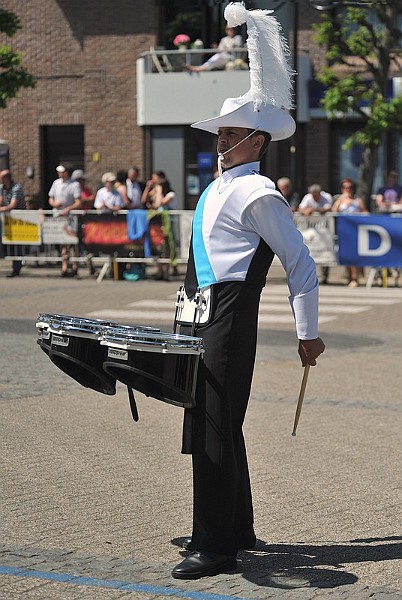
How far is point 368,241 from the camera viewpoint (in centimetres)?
1938

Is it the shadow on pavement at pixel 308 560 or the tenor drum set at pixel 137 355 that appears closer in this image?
the tenor drum set at pixel 137 355

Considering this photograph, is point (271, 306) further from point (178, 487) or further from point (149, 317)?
point (178, 487)

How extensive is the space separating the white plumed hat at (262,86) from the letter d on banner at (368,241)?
13.8 meters

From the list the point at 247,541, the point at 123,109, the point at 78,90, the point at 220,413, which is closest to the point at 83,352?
the point at 220,413

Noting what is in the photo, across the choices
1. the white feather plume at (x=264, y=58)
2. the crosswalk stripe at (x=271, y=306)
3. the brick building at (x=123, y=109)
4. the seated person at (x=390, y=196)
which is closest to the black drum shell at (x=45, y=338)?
the white feather plume at (x=264, y=58)

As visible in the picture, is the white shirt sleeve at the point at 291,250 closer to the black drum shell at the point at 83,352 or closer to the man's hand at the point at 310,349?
the man's hand at the point at 310,349

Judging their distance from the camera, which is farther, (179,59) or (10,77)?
(179,59)

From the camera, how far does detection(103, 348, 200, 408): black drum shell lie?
5.02 metres

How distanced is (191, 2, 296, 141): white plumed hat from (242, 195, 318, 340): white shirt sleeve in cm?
37

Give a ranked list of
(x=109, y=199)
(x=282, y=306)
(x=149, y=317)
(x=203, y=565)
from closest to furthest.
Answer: (x=203, y=565), (x=149, y=317), (x=282, y=306), (x=109, y=199)

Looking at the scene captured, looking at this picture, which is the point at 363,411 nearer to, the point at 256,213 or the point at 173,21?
the point at 256,213

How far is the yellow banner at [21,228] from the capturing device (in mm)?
21578

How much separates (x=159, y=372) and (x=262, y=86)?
4.36 ft

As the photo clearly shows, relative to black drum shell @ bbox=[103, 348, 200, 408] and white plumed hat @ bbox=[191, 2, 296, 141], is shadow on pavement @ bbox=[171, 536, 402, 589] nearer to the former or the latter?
black drum shell @ bbox=[103, 348, 200, 408]
